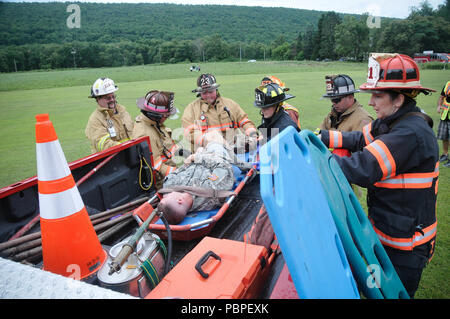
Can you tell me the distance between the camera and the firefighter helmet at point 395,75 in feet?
5.99

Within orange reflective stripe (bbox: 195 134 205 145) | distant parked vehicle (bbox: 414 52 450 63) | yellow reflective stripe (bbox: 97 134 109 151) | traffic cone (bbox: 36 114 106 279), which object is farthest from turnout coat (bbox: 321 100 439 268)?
distant parked vehicle (bbox: 414 52 450 63)

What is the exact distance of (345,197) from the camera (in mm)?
1519

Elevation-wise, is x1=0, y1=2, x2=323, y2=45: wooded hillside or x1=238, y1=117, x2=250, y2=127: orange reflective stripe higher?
x1=0, y1=2, x2=323, y2=45: wooded hillside

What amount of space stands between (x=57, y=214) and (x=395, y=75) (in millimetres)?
2427

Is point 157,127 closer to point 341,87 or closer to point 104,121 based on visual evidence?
point 104,121

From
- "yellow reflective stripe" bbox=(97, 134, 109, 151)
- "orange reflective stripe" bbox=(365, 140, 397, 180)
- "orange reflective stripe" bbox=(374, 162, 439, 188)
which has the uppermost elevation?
"orange reflective stripe" bbox=(365, 140, 397, 180)

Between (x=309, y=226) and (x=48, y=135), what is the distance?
1.65 meters

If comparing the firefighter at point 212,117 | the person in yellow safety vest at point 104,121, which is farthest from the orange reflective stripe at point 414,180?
the person in yellow safety vest at point 104,121

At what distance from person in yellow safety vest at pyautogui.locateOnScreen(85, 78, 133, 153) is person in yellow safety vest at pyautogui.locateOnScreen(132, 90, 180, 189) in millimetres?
657

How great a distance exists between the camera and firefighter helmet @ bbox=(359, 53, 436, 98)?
1.83 meters

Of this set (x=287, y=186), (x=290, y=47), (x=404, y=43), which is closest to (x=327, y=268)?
(x=287, y=186)

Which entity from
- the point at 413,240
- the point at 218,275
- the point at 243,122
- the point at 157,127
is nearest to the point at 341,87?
the point at 413,240

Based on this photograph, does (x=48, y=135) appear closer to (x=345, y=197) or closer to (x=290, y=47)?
(x=345, y=197)

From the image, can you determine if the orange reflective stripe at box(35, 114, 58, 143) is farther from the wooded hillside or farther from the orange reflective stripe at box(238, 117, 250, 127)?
the wooded hillside
